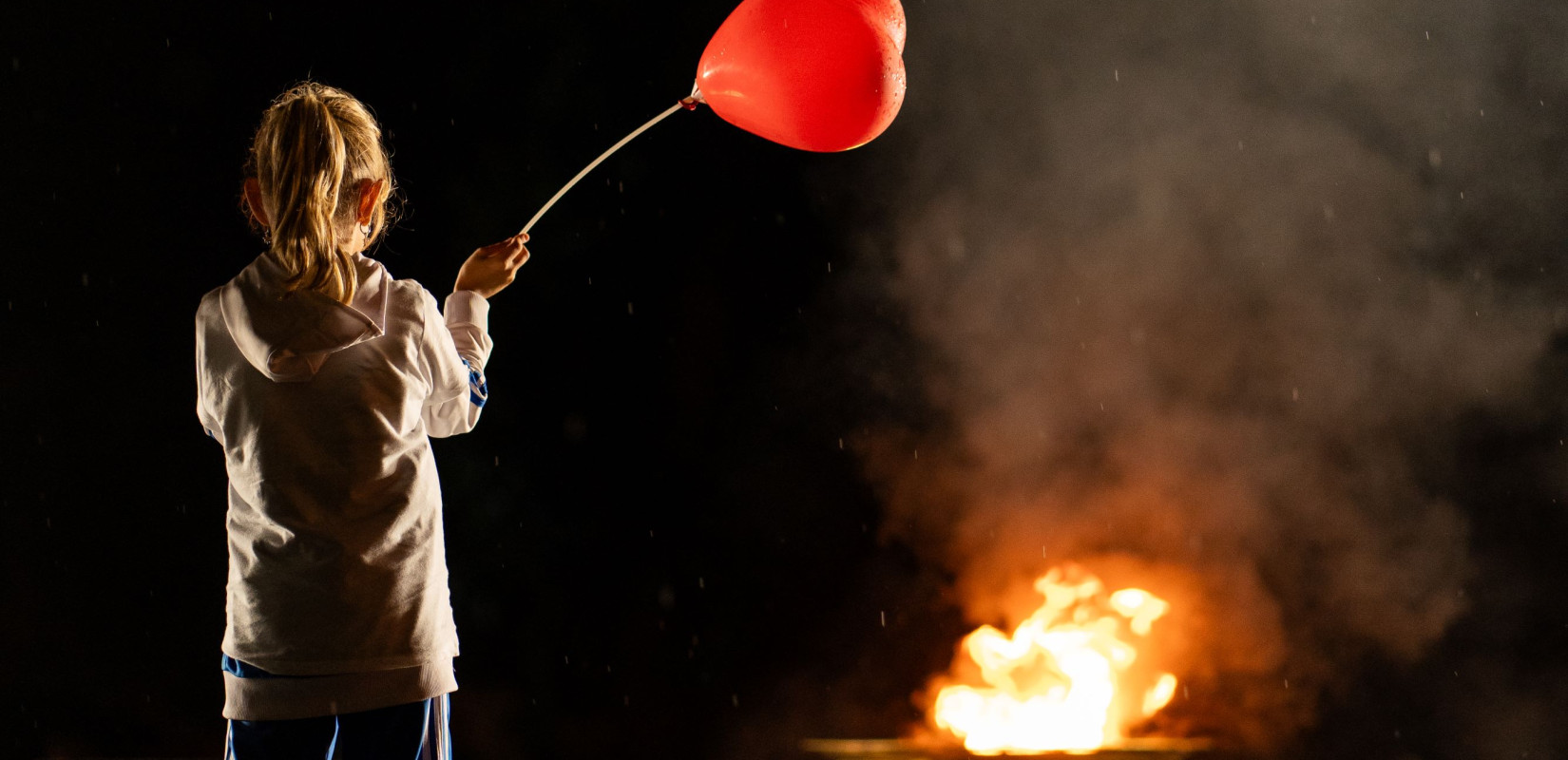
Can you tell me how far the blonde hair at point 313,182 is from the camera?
92 cm

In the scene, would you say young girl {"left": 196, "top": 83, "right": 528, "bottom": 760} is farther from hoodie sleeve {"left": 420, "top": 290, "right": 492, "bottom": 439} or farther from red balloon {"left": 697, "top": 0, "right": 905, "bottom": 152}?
red balloon {"left": 697, "top": 0, "right": 905, "bottom": 152}

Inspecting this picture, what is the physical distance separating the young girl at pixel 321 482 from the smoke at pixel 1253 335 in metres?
1.46

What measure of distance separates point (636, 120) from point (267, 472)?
4.40ft

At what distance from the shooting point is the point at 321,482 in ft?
2.96

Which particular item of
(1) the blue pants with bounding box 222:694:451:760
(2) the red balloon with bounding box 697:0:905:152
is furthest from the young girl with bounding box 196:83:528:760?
(2) the red balloon with bounding box 697:0:905:152

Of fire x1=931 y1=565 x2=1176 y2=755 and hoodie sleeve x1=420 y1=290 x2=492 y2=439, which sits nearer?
hoodie sleeve x1=420 y1=290 x2=492 y2=439

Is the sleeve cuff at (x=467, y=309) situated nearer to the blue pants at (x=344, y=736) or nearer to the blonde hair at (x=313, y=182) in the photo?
the blonde hair at (x=313, y=182)

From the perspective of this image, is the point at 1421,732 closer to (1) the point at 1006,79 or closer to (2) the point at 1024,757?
(2) the point at 1024,757

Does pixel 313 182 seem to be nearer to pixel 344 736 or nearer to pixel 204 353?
pixel 204 353

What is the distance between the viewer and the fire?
219 centimetres

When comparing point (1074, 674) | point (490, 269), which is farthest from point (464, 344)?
point (1074, 674)

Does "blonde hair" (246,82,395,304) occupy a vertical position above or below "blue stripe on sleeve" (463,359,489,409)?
above

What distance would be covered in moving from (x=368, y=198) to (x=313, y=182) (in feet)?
0.27

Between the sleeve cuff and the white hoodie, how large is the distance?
16 cm
